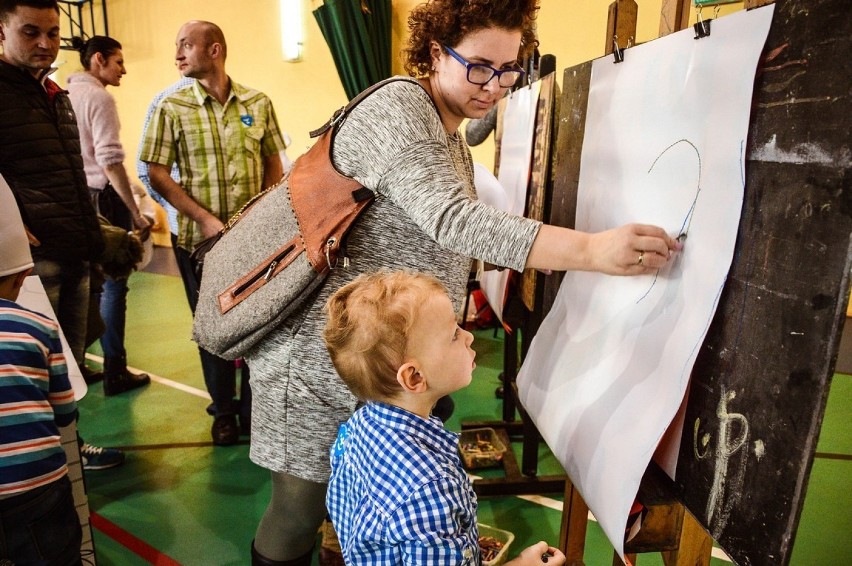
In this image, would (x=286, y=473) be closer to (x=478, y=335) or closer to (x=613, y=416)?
(x=613, y=416)

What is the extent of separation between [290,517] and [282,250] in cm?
55

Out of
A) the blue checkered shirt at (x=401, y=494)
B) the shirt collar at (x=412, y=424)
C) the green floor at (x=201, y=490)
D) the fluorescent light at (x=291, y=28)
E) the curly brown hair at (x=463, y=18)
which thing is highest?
the fluorescent light at (x=291, y=28)

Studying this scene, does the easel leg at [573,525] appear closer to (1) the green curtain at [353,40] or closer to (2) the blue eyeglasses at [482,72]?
(2) the blue eyeglasses at [482,72]

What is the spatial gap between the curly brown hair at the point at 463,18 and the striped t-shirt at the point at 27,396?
3.16 ft

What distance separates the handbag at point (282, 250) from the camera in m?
1.13

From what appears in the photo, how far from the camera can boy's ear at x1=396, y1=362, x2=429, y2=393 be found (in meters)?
0.95

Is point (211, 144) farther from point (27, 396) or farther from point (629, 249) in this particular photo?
point (629, 249)

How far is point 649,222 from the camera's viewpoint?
1029 mm

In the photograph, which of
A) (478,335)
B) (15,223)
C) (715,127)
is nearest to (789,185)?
(715,127)

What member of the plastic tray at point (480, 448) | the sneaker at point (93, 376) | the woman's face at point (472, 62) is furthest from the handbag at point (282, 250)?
the sneaker at point (93, 376)

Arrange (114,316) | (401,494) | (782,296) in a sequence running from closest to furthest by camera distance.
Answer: (782,296)
(401,494)
(114,316)

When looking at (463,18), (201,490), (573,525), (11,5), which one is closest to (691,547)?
(573,525)

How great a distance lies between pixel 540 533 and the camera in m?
2.18

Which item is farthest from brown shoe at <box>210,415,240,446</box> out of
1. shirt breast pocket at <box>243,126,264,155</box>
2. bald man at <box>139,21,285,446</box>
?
shirt breast pocket at <box>243,126,264,155</box>
